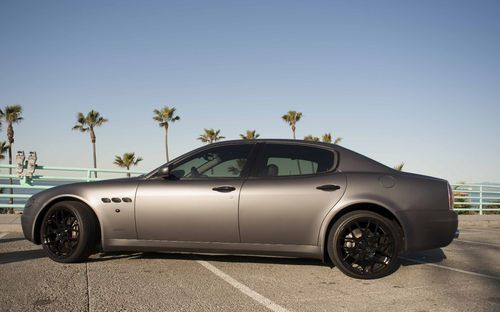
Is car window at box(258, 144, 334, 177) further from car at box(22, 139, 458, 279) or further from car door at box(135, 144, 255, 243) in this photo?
car door at box(135, 144, 255, 243)

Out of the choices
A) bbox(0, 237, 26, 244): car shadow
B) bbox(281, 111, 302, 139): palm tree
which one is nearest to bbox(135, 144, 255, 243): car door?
bbox(0, 237, 26, 244): car shadow

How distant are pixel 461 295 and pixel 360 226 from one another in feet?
3.55

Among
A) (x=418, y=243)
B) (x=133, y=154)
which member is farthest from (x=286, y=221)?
(x=133, y=154)

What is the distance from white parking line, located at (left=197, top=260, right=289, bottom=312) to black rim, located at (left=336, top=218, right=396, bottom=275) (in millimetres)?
1089

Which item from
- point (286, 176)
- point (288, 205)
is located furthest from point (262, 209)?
point (286, 176)

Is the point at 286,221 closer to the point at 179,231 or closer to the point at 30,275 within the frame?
the point at 179,231

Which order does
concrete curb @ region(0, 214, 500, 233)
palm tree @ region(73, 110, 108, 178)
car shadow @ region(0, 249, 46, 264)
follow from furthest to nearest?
1. palm tree @ region(73, 110, 108, 178)
2. concrete curb @ region(0, 214, 500, 233)
3. car shadow @ region(0, 249, 46, 264)

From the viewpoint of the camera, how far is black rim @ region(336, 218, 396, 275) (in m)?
4.21

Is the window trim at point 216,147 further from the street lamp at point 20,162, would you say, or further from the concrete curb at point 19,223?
the street lamp at point 20,162

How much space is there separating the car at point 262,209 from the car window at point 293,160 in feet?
0.04

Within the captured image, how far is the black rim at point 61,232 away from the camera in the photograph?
4685mm

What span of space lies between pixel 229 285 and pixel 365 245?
4.72 ft

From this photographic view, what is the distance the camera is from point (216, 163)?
471cm

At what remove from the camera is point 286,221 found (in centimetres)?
427
